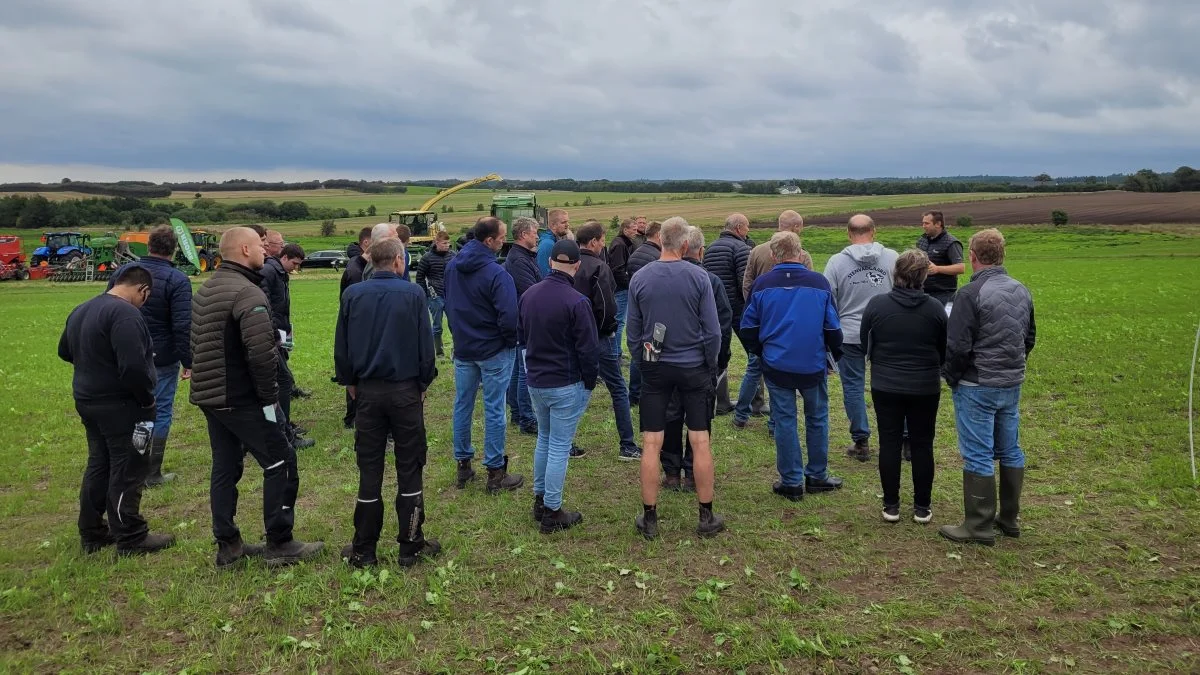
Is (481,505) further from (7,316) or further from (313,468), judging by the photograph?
(7,316)

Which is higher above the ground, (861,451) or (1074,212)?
(1074,212)

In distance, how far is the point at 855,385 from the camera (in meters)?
7.09

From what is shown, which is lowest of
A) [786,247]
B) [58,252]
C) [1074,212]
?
[786,247]

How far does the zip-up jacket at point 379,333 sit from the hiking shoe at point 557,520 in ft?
5.24

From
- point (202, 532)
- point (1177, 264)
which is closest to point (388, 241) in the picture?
point (202, 532)

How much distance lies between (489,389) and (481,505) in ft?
3.46

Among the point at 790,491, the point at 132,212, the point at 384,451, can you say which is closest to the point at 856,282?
the point at 790,491

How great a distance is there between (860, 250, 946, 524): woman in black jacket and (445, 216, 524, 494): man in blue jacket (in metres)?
3.14

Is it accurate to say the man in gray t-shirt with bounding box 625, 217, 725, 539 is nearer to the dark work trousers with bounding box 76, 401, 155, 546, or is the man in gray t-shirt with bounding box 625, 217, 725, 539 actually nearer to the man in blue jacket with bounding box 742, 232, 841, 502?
the man in blue jacket with bounding box 742, 232, 841, 502

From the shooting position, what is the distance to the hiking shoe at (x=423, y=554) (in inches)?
200

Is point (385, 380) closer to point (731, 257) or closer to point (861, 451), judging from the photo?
point (731, 257)

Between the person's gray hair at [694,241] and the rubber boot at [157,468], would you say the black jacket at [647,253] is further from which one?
the rubber boot at [157,468]

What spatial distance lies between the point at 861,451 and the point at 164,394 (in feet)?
23.1

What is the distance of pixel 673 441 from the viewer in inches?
259
